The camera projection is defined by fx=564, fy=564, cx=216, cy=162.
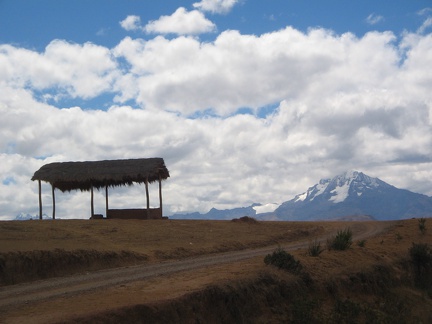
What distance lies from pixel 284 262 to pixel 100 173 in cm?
2230

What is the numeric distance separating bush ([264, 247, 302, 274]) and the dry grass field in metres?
0.24

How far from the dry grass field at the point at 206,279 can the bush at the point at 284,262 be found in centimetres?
24

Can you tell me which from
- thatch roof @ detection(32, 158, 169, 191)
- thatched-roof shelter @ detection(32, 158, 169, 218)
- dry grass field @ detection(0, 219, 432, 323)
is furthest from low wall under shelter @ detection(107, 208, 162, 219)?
dry grass field @ detection(0, 219, 432, 323)

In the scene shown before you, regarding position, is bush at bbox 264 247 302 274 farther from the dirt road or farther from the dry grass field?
the dirt road

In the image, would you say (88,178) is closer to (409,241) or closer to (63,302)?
(409,241)

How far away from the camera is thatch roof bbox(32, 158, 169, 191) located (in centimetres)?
3650

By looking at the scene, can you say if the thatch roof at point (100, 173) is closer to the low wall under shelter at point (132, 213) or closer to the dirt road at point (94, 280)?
the low wall under shelter at point (132, 213)

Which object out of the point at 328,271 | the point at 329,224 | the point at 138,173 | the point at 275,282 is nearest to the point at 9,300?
the point at 275,282

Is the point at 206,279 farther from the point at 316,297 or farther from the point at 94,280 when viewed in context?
the point at 316,297

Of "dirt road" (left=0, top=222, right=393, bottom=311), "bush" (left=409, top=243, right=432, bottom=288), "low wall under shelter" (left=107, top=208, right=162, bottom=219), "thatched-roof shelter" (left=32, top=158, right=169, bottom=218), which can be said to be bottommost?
"bush" (left=409, top=243, right=432, bottom=288)

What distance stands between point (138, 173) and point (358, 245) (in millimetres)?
17476

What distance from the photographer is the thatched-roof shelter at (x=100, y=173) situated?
36.5 m

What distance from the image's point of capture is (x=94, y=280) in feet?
52.5

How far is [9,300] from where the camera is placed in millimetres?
12945
